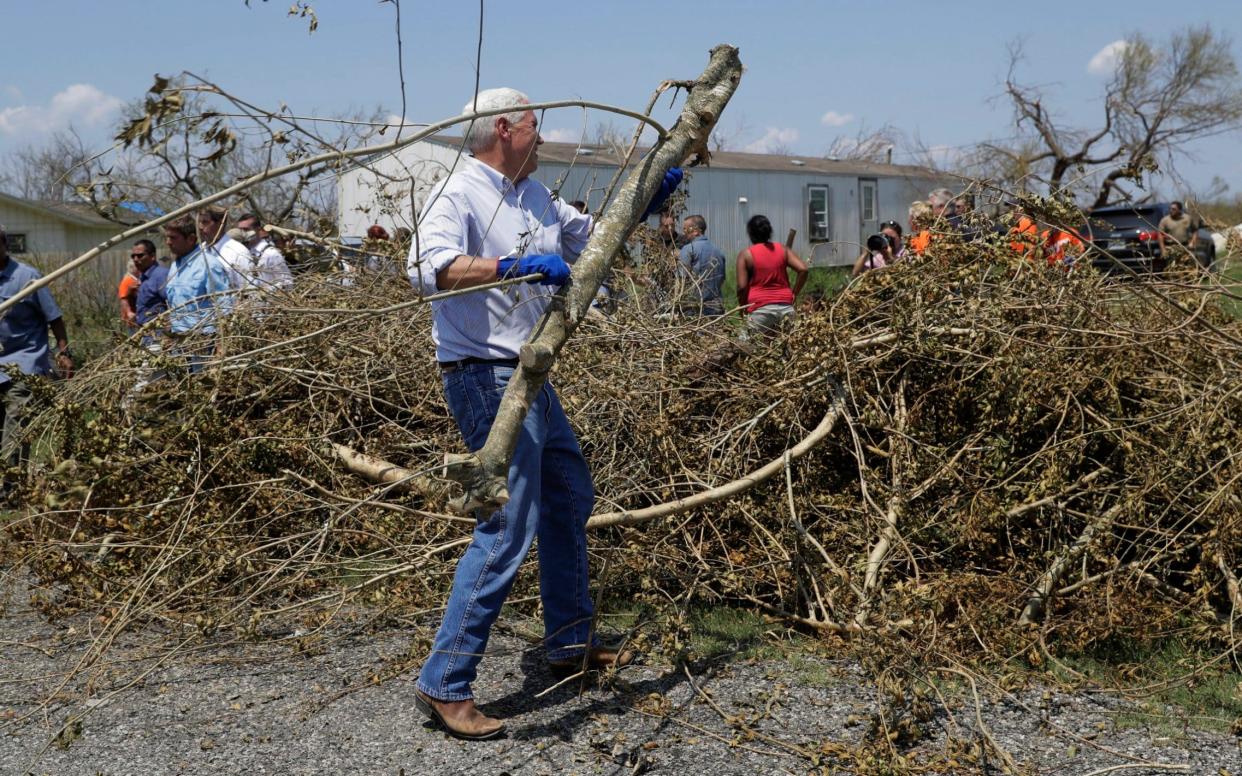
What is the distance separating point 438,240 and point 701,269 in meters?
5.11

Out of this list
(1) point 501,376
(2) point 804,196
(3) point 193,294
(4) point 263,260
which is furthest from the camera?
(2) point 804,196

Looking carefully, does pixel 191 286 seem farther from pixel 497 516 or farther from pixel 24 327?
pixel 497 516

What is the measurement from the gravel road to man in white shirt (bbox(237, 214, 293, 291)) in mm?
2714

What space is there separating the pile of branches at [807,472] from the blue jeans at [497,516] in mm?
433

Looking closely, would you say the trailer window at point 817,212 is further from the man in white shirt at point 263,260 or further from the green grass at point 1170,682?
the green grass at point 1170,682

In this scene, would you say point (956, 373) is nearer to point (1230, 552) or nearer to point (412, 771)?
point (1230, 552)

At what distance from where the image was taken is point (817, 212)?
93.6ft

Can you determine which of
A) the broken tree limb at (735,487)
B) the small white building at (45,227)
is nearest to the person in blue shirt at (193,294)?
the broken tree limb at (735,487)

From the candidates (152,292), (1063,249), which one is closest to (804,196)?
(152,292)

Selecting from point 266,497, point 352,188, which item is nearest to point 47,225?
point 352,188

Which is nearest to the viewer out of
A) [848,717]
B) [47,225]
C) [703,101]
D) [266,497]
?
[848,717]

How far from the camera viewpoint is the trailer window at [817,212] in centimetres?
2825

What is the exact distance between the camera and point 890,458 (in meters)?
4.64

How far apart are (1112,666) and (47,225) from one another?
37.7m
